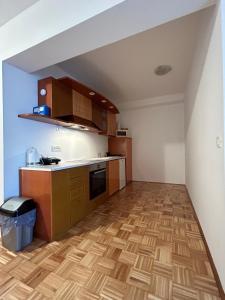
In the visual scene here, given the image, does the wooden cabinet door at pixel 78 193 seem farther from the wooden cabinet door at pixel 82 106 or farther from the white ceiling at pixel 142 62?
the white ceiling at pixel 142 62

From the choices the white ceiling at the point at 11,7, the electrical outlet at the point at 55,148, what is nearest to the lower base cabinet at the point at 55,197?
the electrical outlet at the point at 55,148

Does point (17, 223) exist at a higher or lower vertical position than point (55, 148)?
lower

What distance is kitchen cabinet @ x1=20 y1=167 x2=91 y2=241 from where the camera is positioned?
1.87 metres

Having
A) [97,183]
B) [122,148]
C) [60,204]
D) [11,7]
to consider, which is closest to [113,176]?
[97,183]

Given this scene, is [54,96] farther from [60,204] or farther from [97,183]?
[97,183]

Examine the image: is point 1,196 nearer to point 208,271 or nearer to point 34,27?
point 34,27

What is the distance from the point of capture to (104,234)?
203 centimetres

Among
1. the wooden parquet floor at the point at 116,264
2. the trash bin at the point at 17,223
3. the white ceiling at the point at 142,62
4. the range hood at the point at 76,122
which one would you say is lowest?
the wooden parquet floor at the point at 116,264

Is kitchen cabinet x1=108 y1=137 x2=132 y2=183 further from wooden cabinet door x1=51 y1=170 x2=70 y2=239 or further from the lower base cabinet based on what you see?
wooden cabinet door x1=51 y1=170 x2=70 y2=239

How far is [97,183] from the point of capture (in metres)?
2.96

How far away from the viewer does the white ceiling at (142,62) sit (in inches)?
82.3

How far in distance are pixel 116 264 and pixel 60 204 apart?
95 centimetres

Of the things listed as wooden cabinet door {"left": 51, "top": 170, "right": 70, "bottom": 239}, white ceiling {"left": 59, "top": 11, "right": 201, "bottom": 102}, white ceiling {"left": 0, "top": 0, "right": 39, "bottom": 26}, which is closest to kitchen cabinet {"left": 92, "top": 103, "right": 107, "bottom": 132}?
white ceiling {"left": 59, "top": 11, "right": 201, "bottom": 102}

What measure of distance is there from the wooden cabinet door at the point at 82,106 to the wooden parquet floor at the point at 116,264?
6.18ft
